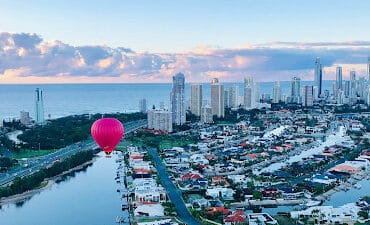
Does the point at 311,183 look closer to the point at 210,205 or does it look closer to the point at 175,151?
the point at 210,205

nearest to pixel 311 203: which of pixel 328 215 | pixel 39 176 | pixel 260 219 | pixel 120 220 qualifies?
pixel 328 215

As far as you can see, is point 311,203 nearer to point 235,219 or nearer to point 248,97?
point 235,219

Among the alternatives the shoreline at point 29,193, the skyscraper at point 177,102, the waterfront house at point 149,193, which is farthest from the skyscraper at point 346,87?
the waterfront house at point 149,193

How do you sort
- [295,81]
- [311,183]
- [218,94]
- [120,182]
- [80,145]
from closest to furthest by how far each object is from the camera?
[311,183] → [120,182] → [80,145] → [218,94] → [295,81]

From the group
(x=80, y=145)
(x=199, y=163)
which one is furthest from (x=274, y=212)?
(x=80, y=145)

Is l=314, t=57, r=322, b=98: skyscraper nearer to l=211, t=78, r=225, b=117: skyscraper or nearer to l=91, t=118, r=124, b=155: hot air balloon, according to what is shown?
l=211, t=78, r=225, b=117: skyscraper

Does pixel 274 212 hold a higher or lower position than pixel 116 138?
lower
